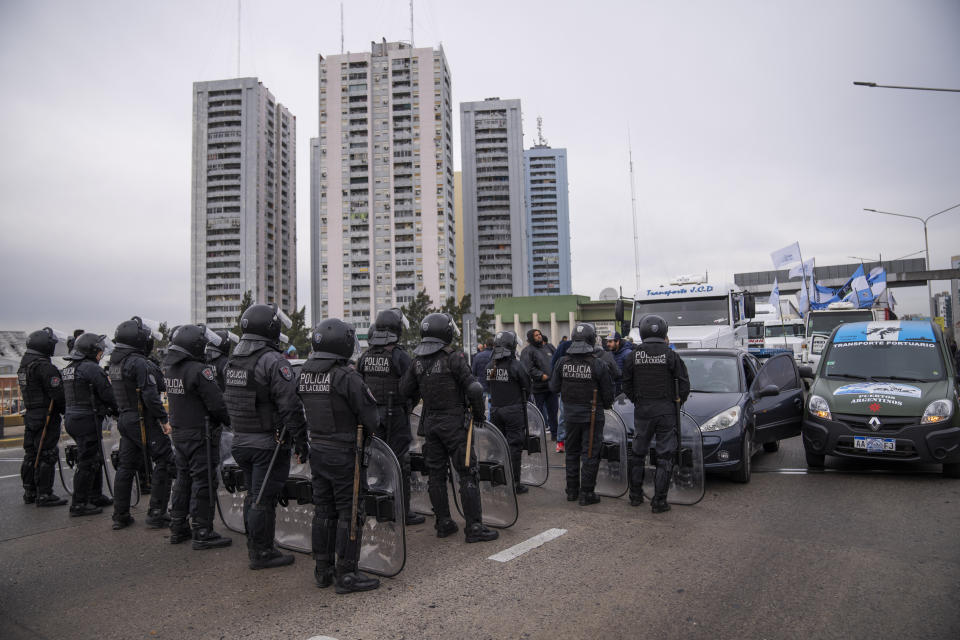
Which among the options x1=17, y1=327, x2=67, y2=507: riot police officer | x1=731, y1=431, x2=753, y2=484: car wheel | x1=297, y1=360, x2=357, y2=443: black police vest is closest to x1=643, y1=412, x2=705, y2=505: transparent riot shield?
x1=731, y1=431, x2=753, y2=484: car wheel

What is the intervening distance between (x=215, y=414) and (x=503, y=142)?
13398 centimetres

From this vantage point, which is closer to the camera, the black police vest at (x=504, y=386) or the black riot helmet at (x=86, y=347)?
the black riot helmet at (x=86, y=347)

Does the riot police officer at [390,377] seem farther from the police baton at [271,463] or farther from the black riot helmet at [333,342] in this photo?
the black riot helmet at [333,342]

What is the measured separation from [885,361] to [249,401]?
819 cm

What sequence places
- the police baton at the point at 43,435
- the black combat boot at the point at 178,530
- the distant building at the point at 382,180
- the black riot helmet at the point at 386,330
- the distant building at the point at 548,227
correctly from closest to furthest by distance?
the black combat boot at the point at 178,530, the black riot helmet at the point at 386,330, the police baton at the point at 43,435, the distant building at the point at 382,180, the distant building at the point at 548,227

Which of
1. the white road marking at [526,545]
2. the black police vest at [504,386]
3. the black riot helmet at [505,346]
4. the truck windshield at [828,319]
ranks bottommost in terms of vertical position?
the white road marking at [526,545]

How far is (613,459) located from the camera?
7156 millimetres

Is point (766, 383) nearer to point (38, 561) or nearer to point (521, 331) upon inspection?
point (38, 561)

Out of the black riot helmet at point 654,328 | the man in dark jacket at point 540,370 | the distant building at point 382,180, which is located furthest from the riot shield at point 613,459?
the distant building at point 382,180

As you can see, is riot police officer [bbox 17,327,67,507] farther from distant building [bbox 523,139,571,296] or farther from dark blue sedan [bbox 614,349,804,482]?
distant building [bbox 523,139,571,296]

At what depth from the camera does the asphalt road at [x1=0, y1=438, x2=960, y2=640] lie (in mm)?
3859

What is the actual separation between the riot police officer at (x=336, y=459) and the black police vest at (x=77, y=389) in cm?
420

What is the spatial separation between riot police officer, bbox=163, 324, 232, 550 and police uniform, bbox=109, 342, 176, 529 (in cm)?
70

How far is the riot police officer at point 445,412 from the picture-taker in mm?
5723
